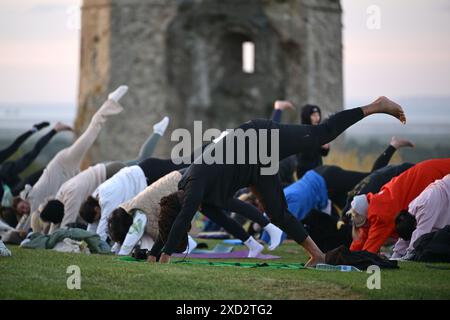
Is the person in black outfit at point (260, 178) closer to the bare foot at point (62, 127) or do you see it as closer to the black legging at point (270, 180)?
the black legging at point (270, 180)

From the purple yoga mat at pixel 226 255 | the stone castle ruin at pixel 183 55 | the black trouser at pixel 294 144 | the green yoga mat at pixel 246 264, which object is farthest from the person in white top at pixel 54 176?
the stone castle ruin at pixel 183 55

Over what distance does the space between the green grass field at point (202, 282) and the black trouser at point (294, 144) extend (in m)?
0.51

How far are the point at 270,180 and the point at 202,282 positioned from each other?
1.67 m

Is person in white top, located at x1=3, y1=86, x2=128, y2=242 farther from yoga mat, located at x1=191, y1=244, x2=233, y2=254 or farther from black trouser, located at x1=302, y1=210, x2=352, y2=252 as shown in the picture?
black trouser, located at x1=302, y1=210, x2=352, y2=252

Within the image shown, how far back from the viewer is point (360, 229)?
11414 mm

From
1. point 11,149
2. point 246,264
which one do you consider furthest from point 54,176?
point 246,264

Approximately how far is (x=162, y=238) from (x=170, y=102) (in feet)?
60.2

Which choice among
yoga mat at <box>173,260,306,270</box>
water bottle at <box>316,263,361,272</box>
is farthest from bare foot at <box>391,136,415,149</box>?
water bottle at <box>316,263,361,272</box>

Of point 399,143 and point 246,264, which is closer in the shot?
point 246,264

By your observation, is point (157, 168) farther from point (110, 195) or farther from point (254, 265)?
point (254, 265)

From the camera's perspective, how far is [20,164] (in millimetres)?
17125

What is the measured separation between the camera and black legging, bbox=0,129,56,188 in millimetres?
17016

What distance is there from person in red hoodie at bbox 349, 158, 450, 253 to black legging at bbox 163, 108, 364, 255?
0.74 meters
